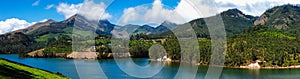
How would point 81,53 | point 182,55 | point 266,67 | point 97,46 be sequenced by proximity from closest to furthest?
point 266,67
point 182,55
point 81,53
point 97,46

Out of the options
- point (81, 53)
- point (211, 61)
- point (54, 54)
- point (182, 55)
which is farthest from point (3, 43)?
point (211, 61)

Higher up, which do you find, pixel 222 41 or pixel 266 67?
pixel 222 41

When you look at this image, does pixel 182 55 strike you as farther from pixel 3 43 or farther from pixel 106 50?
pixel 3 43

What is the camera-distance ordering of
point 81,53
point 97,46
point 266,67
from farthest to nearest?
point 97,46, point 81,53, point 266,67

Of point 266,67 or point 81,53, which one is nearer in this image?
point 266,67

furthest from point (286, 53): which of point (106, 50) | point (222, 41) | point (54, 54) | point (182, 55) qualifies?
point (54, 54)

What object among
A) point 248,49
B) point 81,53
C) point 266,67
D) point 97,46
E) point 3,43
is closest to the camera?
point 266,67

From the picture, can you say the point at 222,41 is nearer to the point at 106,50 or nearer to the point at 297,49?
the point at 297,49

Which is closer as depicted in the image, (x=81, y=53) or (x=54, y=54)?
(x=81, y=53)

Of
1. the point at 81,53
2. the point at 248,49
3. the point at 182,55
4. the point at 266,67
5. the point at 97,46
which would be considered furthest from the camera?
the point at 97,46
